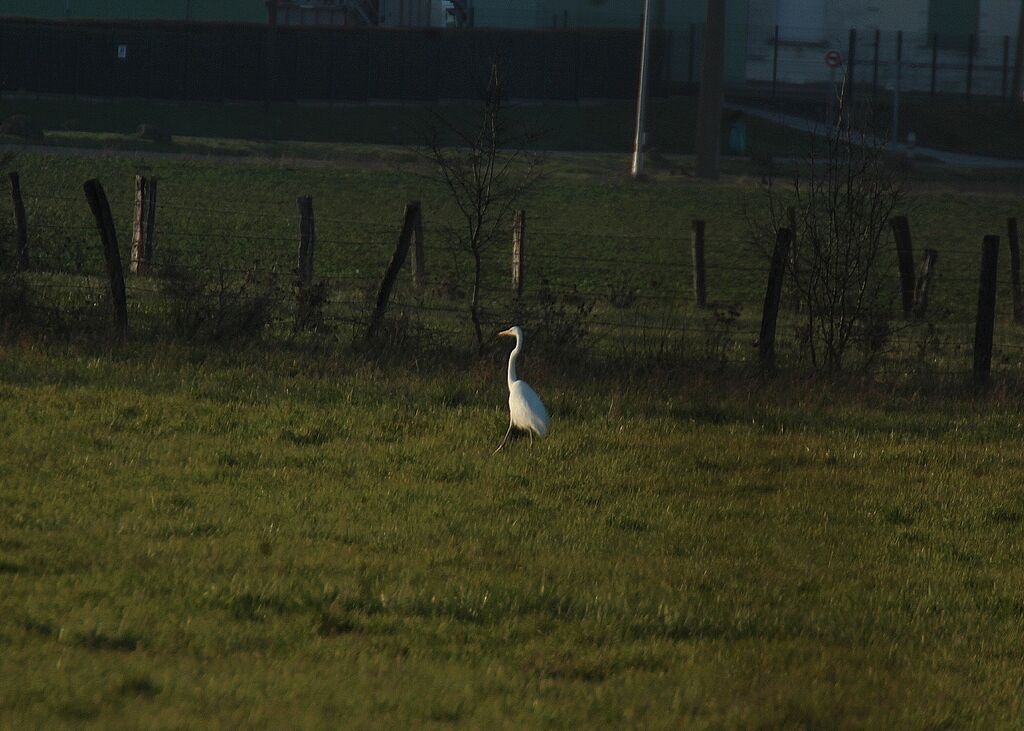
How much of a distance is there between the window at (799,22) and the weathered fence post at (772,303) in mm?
52009

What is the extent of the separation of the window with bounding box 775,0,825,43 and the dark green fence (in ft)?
32.1

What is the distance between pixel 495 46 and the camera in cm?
5472

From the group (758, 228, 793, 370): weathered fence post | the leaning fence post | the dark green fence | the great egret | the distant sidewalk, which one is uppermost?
the leaning fence post

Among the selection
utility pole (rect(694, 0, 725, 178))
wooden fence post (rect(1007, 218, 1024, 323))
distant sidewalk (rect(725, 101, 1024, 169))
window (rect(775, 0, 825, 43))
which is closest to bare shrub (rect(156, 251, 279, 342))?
wooden fence post (rect(1007, 218, 1024, 323))

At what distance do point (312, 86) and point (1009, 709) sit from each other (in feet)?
173

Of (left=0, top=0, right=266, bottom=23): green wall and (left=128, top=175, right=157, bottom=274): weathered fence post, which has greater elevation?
(left=0, top=0, right=266, bottom=23): green wall

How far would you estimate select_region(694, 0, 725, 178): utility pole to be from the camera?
40.4 m

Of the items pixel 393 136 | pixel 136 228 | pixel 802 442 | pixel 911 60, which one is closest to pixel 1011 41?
pixel 911 60

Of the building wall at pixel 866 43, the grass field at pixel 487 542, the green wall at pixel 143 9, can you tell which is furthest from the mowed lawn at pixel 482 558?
the building wall at pixel 866 43

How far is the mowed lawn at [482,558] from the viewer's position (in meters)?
5.52

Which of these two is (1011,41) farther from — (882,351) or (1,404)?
(1,404)

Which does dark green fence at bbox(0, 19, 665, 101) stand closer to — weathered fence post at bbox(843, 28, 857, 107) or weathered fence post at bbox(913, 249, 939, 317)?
weathered fence post at bbox(843, 28, 857, 107)

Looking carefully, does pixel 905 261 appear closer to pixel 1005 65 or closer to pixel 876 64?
pixel 876 64

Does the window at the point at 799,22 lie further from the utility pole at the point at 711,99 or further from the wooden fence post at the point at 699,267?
the wooden fence post at the point at 699,267
